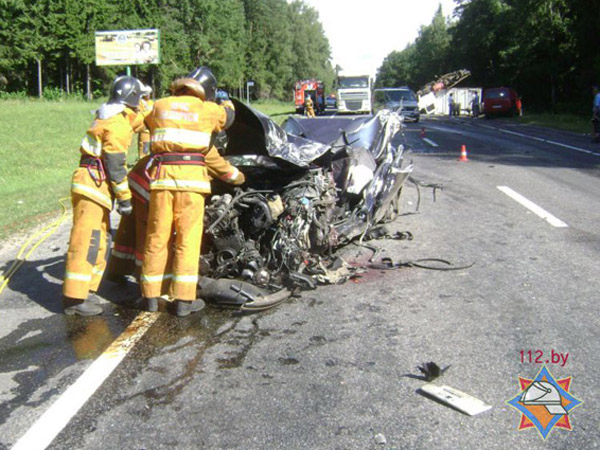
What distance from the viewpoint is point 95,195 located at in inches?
200

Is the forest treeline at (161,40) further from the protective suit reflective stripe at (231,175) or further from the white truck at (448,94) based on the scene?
the protective suit reflective stripe at (231,175)

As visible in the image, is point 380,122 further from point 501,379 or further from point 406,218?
point 501,379

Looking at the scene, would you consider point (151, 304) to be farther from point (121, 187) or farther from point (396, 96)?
point (396, 96)

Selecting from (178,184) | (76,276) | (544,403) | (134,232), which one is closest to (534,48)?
(134,232)

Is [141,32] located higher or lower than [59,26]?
lower

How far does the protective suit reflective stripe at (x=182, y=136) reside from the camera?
15.9ft

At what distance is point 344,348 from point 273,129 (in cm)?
258

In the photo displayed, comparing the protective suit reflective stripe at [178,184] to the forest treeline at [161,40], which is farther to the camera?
the forest treeline at [161,40]

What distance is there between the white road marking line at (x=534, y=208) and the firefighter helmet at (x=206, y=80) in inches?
183

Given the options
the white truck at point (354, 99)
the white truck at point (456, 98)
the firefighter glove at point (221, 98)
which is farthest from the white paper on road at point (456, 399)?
the white truck at point (456, 98)

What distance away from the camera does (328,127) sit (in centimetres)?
825

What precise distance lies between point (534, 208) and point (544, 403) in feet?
19.8

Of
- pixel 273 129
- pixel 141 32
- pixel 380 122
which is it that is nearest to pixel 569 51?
pixel 141 32

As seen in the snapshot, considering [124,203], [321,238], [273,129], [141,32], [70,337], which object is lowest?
[70,337]
